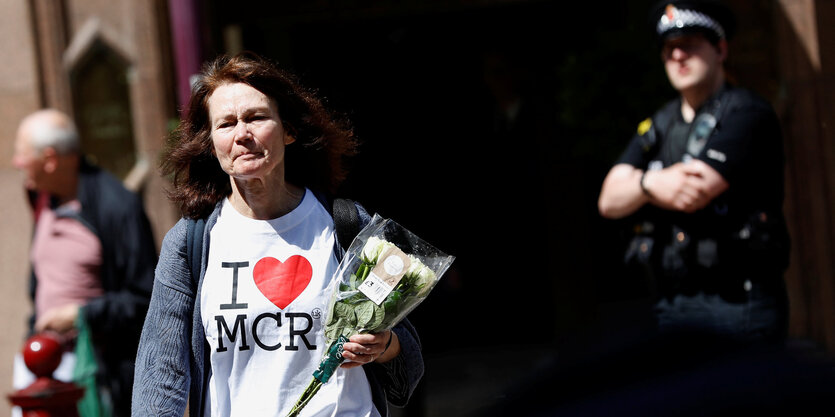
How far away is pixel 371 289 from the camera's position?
11.0ft

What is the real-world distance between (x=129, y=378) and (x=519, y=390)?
12.7 ft

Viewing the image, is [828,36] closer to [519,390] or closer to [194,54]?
[194,54]

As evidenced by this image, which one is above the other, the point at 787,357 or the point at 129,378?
the point at 787,357

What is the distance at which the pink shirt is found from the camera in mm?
6266

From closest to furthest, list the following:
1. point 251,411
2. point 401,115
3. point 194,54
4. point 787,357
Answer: point 787,357, point 251,411, point 194,54, point 401,115

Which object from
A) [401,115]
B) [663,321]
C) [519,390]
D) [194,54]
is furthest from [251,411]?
[401,115]

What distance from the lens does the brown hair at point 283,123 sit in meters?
3.66

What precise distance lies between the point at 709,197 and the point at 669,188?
160 mm

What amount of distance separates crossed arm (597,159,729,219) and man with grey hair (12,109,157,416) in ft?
8.00

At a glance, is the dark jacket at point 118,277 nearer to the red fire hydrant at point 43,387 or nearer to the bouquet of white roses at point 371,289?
the red fire hydrant at point 43,387

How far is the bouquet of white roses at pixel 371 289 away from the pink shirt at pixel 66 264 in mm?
3142

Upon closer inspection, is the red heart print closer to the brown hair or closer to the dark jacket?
the brown hair

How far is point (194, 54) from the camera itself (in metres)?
5.98

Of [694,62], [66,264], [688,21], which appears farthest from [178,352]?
[66,264]
